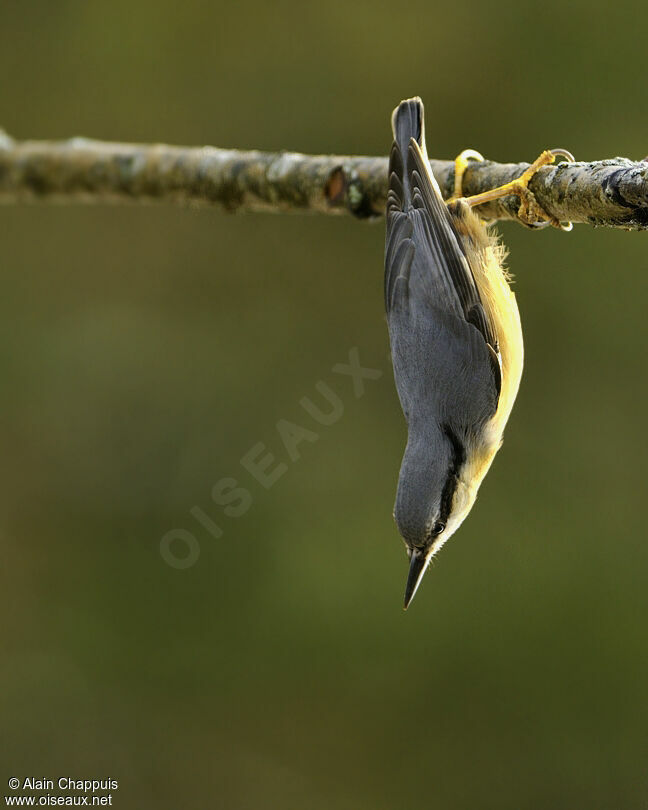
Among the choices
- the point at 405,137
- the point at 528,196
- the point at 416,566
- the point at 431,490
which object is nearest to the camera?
the point at 528,196

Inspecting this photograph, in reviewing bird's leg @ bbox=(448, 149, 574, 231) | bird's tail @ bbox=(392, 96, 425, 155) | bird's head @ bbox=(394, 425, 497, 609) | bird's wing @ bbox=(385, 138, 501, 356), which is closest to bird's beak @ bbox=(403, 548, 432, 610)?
bird's head @ bbox=(394, 425, 497, 609)

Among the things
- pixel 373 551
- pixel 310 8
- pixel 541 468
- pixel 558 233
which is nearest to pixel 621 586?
pixel 541 468

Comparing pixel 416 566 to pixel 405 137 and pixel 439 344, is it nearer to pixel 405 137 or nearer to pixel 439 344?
pixel 439 344

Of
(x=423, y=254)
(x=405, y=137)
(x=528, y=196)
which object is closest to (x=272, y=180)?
(x=405, y=137)

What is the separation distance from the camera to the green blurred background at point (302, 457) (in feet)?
15.8

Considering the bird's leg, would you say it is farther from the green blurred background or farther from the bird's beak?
the green blurred background

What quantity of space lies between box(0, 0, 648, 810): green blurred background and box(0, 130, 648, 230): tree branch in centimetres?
177

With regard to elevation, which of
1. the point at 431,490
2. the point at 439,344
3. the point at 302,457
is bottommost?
the point at 431,490

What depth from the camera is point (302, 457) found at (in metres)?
5.26

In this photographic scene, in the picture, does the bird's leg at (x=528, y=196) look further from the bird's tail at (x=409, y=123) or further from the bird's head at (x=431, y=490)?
the bird's head at (x=431, y=490)

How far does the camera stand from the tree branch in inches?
88.7

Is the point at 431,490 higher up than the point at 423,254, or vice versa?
the point at 423,254

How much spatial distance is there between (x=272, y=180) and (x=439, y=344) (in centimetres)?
77

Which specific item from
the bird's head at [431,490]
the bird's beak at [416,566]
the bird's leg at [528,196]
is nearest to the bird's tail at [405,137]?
the bird's leg at [528,196]
